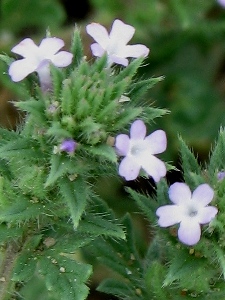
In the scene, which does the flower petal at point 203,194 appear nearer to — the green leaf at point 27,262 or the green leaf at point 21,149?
the green leaf at point 21,149

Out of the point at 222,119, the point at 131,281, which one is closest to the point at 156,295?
the point at 131,281

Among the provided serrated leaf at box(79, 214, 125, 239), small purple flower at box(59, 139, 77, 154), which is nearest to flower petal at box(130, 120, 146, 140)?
small purple flower at box(59, 139, 77, 154)

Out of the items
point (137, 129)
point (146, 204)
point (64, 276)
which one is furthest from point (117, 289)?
point (137, 129)

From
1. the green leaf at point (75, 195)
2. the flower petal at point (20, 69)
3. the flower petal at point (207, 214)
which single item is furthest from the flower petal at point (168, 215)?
the flower petal at point (20, 69)

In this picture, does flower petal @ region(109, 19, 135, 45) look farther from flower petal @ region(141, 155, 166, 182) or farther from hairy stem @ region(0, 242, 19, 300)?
hairy stem @ region(0, 242, 19, 300)

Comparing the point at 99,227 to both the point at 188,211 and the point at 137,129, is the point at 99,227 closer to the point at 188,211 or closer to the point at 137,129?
the point at 188,211

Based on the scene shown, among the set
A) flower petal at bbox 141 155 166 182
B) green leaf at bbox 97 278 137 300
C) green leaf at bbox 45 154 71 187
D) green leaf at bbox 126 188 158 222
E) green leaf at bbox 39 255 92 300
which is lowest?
green leaf at bbox 97 278 137 300
